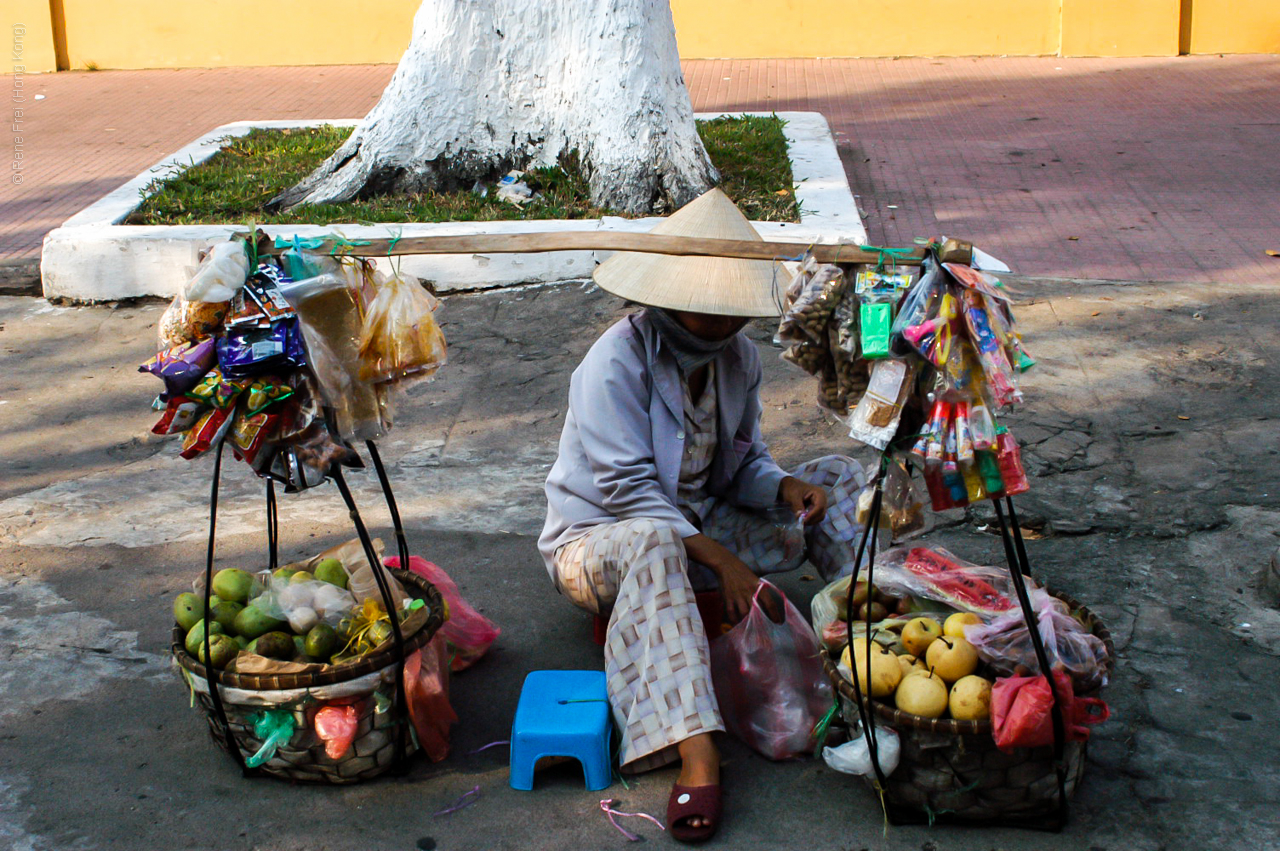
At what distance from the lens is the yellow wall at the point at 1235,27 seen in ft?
36.9

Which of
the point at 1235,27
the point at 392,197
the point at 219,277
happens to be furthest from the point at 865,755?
the point at 1235,27

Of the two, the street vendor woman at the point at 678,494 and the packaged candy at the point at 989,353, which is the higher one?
the packaged candy at the point at 989,353

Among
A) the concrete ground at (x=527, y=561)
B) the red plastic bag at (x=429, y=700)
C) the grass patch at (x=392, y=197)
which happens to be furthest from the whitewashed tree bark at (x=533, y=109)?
the red plastic bag at (x=429, y=700)

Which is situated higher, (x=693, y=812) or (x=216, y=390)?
→ (x=216, y=390)

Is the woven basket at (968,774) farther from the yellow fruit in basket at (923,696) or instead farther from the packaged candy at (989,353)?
the packaged candy at (989,353)

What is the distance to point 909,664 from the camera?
237 centimetres

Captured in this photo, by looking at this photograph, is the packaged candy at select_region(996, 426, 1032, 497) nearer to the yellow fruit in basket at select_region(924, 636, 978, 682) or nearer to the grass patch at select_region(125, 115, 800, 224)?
the yellow fruit in basket at select_region(924, 636, 978, 682)

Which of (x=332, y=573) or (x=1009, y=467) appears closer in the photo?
(x=1009, y=467)

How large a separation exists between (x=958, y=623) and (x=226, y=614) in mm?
1578

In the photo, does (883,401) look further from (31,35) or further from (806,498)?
(31,35)

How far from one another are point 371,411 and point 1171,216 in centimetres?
598

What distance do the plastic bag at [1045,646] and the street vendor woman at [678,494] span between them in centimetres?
51

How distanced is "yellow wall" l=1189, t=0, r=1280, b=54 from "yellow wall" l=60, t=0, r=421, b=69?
7.80 metres

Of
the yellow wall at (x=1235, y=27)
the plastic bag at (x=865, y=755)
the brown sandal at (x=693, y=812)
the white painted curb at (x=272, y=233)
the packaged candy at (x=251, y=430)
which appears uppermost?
the yellow wall at (x=1235, y=27)
